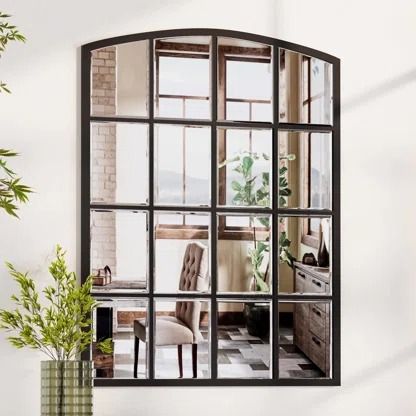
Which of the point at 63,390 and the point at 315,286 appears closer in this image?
the point at 63,390

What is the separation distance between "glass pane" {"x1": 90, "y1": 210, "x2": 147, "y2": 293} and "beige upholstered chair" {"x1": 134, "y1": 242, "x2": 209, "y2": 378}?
0.18 meters

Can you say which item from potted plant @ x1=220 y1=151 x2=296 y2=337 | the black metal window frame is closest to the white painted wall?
the black metal window frame

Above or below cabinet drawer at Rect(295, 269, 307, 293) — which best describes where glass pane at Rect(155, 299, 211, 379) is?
below

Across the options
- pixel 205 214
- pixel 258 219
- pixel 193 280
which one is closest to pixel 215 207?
pixel 205 214

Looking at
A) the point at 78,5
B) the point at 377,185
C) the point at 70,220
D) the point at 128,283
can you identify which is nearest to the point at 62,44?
the point at 78,5

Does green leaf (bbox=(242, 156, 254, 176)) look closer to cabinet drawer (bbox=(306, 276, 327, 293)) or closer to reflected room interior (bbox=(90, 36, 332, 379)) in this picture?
reflected room interior (bbox=(90, 36, 332, 379))

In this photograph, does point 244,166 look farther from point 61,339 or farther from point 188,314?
point 61,339

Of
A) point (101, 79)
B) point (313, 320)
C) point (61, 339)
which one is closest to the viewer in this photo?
point (61, 339)

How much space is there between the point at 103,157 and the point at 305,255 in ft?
3.31

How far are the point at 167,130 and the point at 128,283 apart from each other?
0.70 metres

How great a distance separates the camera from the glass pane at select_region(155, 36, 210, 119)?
289cm

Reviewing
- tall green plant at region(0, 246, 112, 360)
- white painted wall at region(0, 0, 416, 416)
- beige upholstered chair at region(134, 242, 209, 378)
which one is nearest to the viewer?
tall green plant at region(0, 246, 112, 360)

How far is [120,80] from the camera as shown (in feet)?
9.47

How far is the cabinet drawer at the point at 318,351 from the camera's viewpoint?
9.61ft
